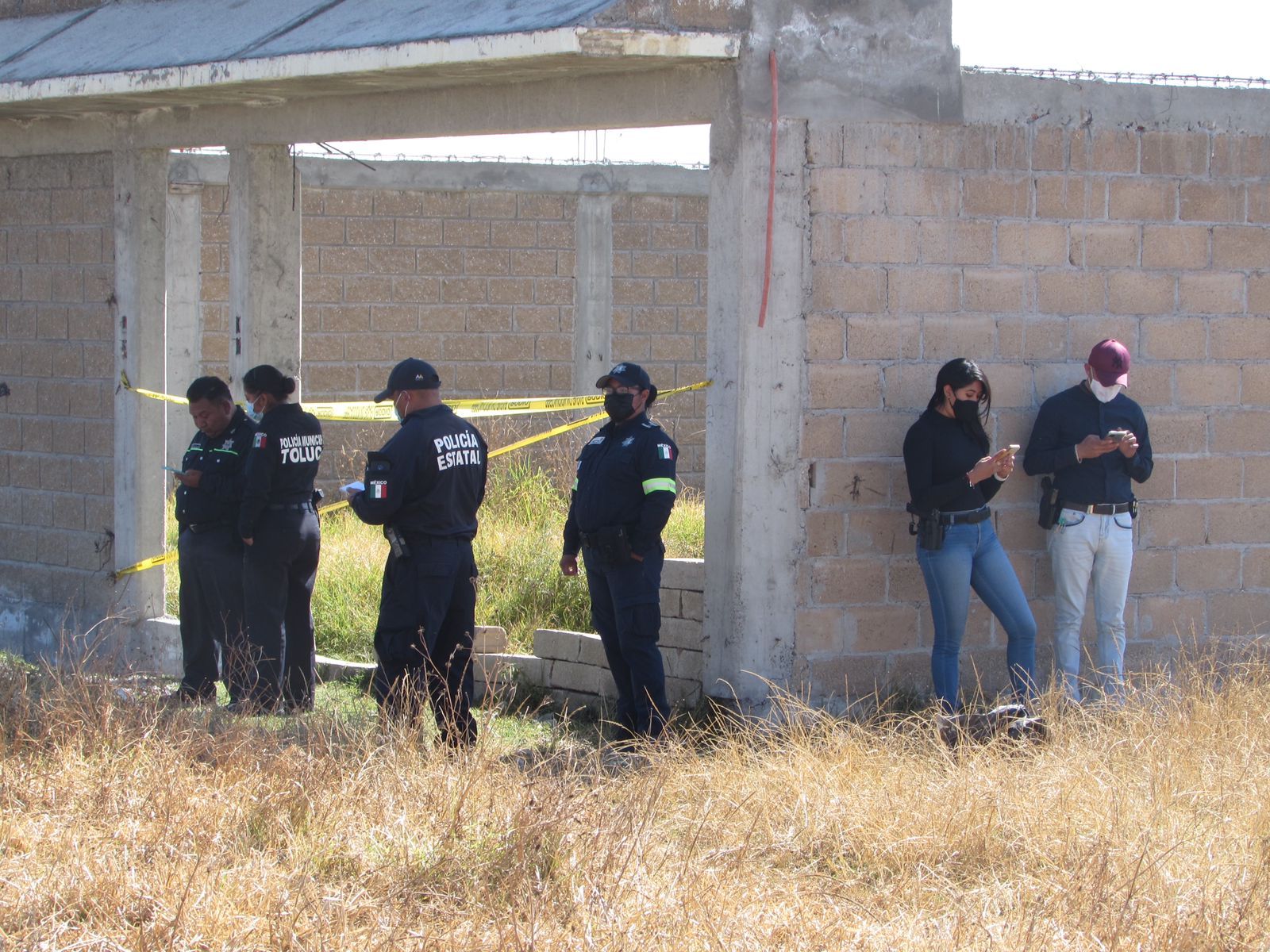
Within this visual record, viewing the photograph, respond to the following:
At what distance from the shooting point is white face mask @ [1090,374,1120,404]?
7133mm

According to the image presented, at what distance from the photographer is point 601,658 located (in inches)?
311

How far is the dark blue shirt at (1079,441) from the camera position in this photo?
7.11m

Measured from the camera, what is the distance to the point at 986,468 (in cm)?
665

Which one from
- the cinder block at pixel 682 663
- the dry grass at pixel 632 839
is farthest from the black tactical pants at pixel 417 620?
the cinder block at pixel 682 663

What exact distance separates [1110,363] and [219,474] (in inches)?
167

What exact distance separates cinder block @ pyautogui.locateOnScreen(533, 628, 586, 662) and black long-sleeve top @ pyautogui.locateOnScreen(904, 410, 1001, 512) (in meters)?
2.07

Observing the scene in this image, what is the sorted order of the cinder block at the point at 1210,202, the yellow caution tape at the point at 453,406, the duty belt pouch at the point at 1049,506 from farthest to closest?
the yellow caution tape at the point at 453,406
the cinder block at the point at 1210,202
the duty belt pouch at the point at 1049,506

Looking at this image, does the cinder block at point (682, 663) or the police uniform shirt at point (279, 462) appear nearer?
the cinder block at point (682, 663)

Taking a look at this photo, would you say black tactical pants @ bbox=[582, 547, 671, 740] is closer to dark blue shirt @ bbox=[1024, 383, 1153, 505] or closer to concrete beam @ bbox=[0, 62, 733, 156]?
dark blue shirt @ bbox=[1024, 383, 1153, 505]

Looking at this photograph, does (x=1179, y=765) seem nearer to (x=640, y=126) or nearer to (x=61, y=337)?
(x=640, y=126)

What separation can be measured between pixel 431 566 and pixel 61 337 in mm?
3877

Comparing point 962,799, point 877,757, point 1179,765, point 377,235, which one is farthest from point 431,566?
point 377,235

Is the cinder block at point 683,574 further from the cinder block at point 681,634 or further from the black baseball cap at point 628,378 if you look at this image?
the black baseball cap at point 628,378

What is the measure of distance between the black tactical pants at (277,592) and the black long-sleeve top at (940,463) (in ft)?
9.76
